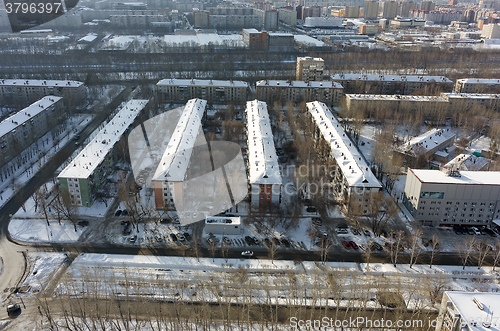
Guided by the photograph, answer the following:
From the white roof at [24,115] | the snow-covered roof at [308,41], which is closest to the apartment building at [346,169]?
the white roof at [24,115]

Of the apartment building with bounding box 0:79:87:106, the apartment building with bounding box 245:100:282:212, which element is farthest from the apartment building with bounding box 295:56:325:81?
the apartment building with bounding box 0:79:87:106

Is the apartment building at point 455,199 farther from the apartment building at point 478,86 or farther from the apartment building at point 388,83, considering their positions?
the apartment building at point 478,86

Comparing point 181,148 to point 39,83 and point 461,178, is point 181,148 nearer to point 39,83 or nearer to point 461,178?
point 461,178

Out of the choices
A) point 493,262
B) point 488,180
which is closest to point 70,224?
point 493,262

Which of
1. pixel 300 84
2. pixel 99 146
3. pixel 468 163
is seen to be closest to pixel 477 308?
pixel 468 163

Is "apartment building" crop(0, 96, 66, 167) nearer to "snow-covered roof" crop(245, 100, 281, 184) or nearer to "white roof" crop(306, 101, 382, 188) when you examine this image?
"snow-covered roof" crop(245, 100, 281, 184)

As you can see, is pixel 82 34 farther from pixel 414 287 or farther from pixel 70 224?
pixel 414 287
